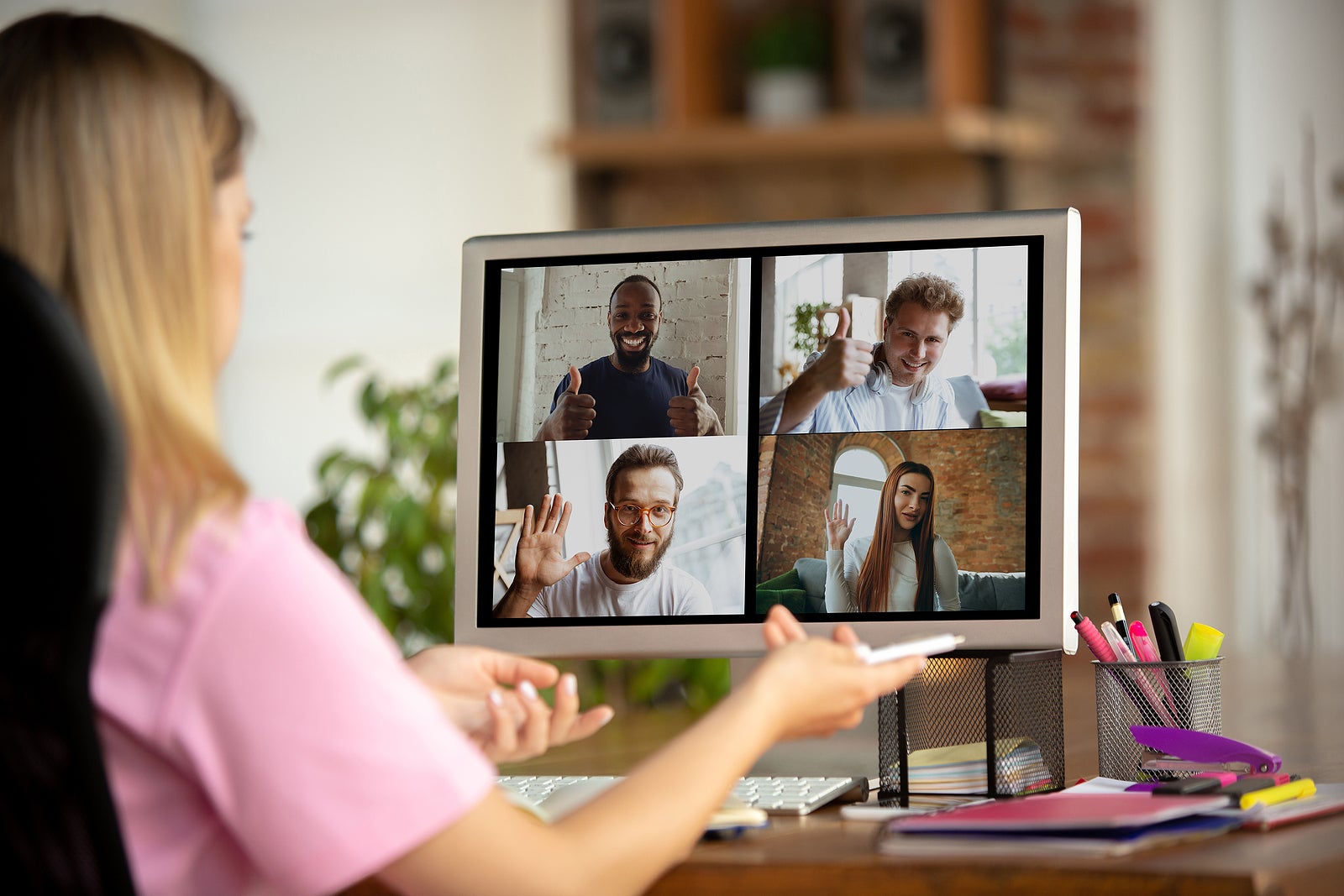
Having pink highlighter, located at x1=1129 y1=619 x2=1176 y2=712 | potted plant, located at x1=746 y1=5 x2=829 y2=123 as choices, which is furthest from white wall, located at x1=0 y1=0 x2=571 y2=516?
pink highlighter, located at x1=1129 y1=619 x2=1176 y2=712

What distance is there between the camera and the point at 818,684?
0.83 meters

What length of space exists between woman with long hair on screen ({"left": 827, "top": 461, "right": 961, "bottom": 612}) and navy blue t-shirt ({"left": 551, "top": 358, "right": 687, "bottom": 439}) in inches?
6.2

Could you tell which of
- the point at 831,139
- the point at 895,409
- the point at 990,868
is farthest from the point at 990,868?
the point at 831,139

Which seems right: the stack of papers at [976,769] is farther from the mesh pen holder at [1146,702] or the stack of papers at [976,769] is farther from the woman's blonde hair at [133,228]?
the woman's blonde hair at [133,228]

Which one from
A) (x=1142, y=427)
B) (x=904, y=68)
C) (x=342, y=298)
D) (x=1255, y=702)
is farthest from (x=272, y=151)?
(x=1255, y=702)

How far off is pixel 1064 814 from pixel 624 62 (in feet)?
8.92

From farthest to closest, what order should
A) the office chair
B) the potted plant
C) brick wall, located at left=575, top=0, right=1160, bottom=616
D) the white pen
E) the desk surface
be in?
1. the potted plant
2. brick wall, located at left=575, top=0, right=1160, bottom=616
3. the white pen
4. the desk surface
5. the office chair

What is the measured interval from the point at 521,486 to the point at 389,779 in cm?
48

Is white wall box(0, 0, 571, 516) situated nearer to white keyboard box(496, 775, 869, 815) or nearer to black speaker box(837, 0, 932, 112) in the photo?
black speaker box(837, 0, 932, 112)

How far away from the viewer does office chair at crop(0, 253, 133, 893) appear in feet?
2.01

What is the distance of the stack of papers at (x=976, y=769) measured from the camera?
3.26ft

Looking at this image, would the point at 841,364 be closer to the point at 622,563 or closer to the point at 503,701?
the point at 622,563

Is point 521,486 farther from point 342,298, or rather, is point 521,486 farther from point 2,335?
point 342,298

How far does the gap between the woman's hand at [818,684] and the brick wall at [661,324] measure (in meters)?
0.27
